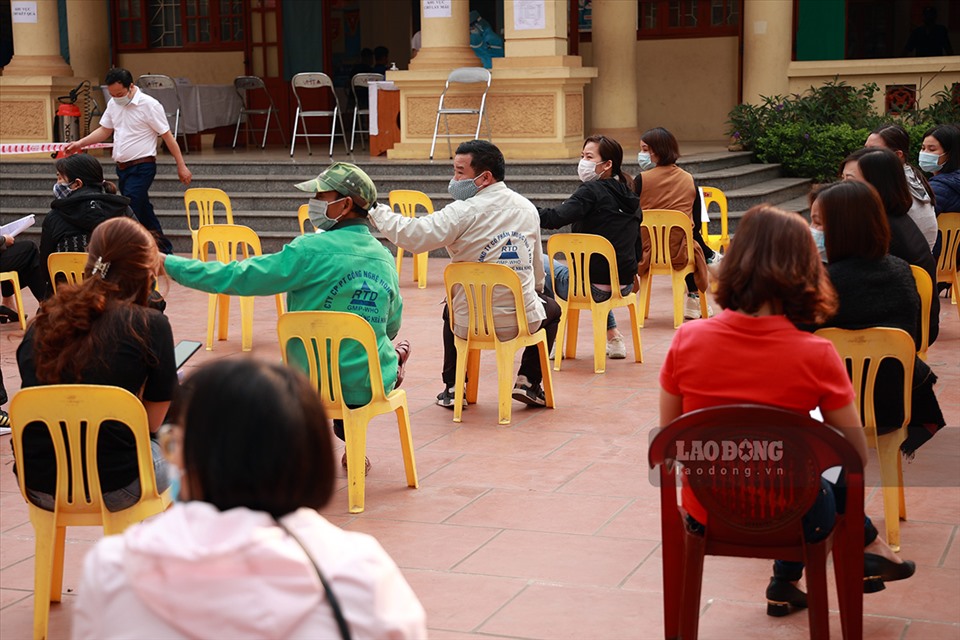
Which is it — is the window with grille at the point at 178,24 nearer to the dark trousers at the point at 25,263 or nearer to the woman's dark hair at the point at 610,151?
the dark trousers at the point at 25,263

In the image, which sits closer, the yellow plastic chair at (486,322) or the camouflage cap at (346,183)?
the camouflage cap at (346,183)

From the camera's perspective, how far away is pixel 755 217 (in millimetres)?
2951

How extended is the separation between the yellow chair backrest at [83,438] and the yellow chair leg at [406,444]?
1.35 metres

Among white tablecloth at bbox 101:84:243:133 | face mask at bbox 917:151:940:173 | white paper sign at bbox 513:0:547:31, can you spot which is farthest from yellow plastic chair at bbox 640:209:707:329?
white tablecloth at bbox 101:84:243:133

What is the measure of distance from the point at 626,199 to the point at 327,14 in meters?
11.0

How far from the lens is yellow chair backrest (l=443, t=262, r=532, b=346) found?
5.55 m

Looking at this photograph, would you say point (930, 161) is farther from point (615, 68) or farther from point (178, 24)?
point (178, 24)

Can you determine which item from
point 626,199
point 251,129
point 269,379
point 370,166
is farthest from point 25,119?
point 269,379

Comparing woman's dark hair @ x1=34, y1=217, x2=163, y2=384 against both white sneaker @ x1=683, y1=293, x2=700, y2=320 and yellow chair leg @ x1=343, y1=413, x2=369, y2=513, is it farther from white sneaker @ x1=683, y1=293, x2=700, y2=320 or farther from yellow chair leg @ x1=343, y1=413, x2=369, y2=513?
white sneaker @ x1=683, y1=293, x2=700, y2=320

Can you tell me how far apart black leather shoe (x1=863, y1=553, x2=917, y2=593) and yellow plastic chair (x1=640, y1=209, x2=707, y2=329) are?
4114 millimetres

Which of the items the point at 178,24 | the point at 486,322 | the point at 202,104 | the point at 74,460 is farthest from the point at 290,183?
Answer: the point at 74,460

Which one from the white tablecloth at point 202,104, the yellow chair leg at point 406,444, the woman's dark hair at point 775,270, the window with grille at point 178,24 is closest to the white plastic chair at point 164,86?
the white tablecloth at point 202,104

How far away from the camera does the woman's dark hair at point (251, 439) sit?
1.56 meters

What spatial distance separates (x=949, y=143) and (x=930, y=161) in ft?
0.48
